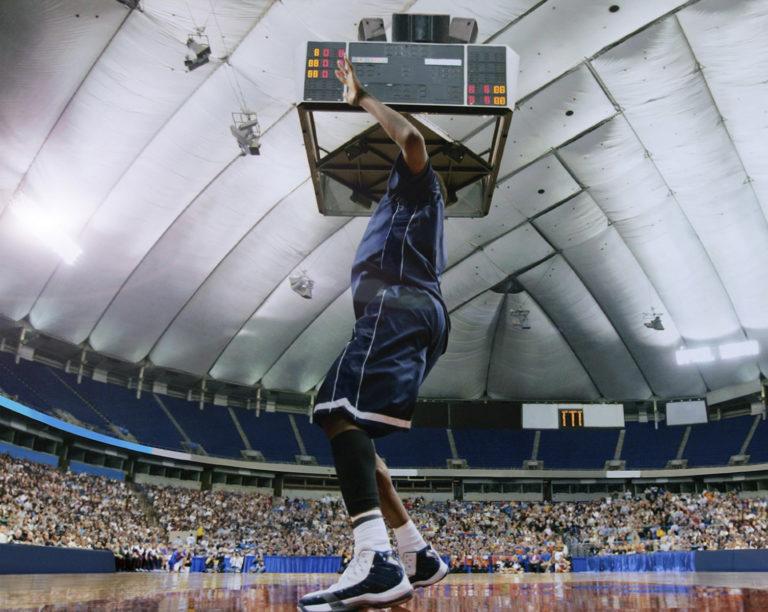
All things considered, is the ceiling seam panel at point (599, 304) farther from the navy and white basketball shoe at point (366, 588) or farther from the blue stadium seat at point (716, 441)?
the navy and white basketball shoe at point (366, 588)

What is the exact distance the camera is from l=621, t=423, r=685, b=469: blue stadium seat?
3700 cm

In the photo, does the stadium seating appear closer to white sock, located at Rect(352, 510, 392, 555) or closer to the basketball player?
the basketball player

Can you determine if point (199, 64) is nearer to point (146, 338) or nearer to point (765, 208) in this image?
point (146, 338)

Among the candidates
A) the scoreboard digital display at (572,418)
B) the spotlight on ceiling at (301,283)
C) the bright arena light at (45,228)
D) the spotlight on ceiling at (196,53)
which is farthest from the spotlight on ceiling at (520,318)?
the spotlight on ceiling at (196,53)

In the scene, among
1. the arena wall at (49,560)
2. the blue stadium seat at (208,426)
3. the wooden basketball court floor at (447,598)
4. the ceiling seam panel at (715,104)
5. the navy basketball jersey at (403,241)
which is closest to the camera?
the navy basketball jersey at (403,241)

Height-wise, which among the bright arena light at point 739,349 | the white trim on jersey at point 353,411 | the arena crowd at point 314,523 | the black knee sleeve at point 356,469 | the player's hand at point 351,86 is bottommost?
the arena crowd at point 314,523

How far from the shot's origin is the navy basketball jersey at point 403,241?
307 centimetres

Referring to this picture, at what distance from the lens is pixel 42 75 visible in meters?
17.1

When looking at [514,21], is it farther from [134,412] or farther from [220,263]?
[134,412]

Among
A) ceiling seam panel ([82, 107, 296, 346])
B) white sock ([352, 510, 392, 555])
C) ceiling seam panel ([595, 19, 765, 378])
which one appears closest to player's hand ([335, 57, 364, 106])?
white sock ([352, 510, 392, 555])

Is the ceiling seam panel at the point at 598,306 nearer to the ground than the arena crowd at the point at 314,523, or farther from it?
farther from it

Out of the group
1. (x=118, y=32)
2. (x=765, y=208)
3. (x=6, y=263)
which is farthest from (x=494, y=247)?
(x=6, y=263)

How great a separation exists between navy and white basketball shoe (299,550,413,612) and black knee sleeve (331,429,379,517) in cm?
20

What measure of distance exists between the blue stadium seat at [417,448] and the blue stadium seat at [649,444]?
34.9 ft
